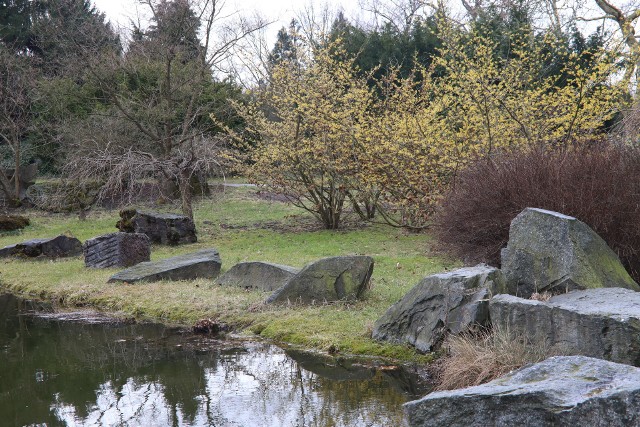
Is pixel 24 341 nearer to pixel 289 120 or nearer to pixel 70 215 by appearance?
pixel 289 120

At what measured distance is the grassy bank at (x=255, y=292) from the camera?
844 cm

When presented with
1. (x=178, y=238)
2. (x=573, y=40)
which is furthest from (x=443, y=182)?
(x=573, y=40)

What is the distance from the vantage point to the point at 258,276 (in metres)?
Result: 10.7

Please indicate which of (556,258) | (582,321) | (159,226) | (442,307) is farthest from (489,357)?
(159,226)

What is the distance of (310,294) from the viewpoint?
927 centimetres

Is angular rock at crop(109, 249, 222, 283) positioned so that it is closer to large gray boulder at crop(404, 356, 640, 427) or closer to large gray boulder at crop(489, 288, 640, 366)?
large gray boulder at crop(489, 288, 640, 366)

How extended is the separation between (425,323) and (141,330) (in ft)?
13.5

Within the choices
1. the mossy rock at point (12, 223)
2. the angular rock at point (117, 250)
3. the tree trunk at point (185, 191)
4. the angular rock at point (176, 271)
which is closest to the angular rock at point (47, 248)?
the angular rock at point (117, 250)

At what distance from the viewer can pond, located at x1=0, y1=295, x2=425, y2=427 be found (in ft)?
19.4

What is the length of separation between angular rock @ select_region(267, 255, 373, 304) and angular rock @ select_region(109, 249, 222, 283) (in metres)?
2.95

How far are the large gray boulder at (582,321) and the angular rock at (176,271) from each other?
6.48 m

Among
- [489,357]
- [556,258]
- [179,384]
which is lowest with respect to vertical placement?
[179,384]

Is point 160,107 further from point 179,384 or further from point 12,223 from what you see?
point 179,384

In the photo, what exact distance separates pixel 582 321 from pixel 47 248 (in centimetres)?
1281
